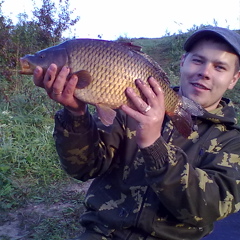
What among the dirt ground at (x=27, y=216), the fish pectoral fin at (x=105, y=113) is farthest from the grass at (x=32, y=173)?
the fish pectoral fin at (x=105, y=113)

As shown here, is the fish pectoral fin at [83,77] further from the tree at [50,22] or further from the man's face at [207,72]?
the tree at [50,22]

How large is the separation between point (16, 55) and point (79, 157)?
4356 millimetres

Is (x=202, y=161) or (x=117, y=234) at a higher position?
(x=202, y=161)

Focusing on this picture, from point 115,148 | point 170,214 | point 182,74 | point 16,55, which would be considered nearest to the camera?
point 170,214

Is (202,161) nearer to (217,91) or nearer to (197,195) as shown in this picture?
(197,195)

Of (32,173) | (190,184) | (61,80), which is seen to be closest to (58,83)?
(61,80)

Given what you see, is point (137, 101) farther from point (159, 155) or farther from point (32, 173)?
point (32, 173)

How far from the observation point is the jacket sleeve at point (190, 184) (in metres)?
1.51

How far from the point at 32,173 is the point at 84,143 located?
1925mm

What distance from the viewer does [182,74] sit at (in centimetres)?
214

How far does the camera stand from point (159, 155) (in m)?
1.52

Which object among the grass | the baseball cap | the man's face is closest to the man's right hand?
the man's face

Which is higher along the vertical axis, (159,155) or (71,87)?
(71,87)

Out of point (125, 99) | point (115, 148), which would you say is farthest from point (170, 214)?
point (125, 99)
